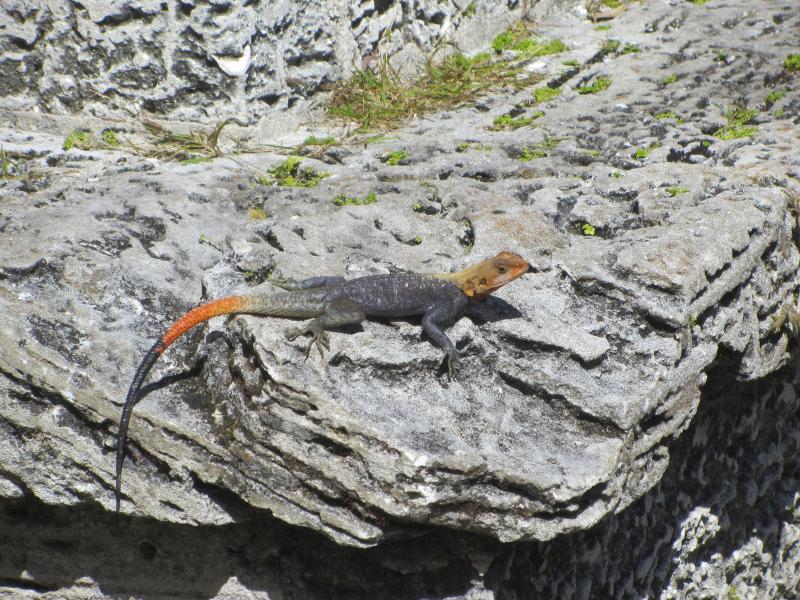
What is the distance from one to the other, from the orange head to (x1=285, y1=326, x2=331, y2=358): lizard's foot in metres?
0.70

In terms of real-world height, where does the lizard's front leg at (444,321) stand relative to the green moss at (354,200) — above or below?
below

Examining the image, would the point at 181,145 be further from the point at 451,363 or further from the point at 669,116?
the point at 669,116

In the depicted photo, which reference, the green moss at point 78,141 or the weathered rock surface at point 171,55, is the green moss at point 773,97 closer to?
the weathered rock surface at point 171,55

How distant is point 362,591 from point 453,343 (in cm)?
112

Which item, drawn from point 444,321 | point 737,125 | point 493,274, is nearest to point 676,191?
point 737,125

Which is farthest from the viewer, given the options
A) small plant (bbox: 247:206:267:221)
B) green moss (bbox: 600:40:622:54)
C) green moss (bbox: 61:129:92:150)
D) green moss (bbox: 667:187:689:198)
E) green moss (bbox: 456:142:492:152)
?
green moss (bbox: 600:40:622:54)

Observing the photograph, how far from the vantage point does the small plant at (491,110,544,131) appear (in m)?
5.31

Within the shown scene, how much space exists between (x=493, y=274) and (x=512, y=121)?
239cm

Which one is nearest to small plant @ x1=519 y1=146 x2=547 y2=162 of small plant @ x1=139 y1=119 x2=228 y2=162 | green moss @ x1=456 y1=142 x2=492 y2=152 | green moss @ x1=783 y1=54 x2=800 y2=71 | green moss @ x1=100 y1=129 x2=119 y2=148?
green moss @ x1=456 y1=142 x2=492 y2=152

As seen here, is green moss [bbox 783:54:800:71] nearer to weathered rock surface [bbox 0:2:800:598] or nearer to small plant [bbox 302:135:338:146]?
weathered rock surface [bbox 0:2:800:598]

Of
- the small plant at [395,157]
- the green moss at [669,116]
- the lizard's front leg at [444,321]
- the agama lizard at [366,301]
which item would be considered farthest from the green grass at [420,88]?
the lizard's front leg at [444,321]

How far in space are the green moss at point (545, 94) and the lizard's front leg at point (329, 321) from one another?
307cm

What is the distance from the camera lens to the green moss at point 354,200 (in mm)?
4234

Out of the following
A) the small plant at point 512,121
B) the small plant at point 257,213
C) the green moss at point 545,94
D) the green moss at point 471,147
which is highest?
the green moss at point 545,94
